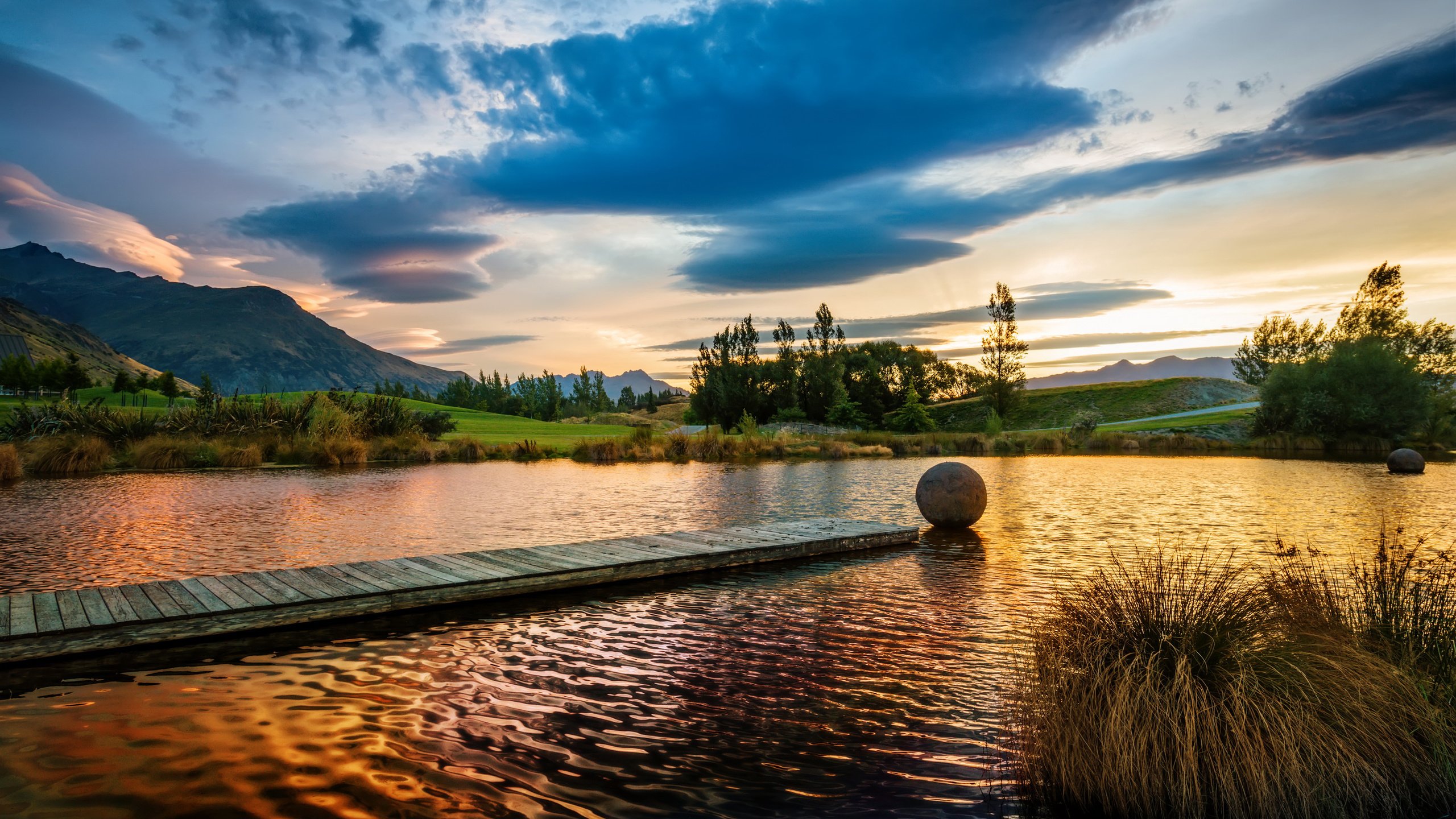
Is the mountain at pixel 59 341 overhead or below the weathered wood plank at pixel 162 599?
overhead

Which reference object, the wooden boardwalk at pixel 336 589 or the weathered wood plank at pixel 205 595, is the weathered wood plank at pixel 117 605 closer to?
the wooden boardwalk at pixel 336 589

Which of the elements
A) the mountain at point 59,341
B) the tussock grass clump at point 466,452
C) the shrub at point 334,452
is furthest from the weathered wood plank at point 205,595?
the mountain at point 59,341

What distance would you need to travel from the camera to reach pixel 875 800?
4.32 meters

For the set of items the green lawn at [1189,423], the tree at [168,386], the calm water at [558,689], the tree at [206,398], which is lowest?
the calm water at [558,689]

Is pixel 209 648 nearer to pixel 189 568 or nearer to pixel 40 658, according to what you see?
pixel 40 658

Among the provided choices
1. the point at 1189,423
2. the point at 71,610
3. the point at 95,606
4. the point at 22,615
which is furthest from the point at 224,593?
the point at 1189,423

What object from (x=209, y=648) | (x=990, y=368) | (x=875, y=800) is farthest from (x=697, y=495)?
(x=990, y=368)

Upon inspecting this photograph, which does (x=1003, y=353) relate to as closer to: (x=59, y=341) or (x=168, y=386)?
(x=168, y=386)

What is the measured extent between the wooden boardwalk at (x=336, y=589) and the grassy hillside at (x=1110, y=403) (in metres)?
60.6

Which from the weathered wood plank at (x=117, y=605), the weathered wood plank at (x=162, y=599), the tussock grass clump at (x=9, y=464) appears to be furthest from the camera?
the tussock grass clump at (x=9, y=464)

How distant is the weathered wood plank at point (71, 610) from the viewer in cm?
688

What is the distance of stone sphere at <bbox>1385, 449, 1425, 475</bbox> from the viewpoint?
27453 mm

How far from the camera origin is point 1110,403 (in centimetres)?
Answer: 7669

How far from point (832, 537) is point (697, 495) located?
28.1ft
